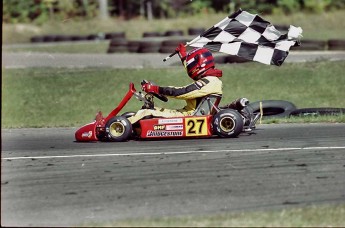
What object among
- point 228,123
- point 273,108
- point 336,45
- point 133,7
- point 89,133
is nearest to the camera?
point 228,123

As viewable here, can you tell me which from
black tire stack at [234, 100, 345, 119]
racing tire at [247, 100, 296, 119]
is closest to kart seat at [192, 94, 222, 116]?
black tire stack at [234, 100, 345, 119]

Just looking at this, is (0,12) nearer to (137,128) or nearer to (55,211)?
(55,211)

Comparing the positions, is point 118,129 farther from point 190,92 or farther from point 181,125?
point 190,92

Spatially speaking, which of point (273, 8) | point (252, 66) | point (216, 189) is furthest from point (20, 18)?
point (216, 189)

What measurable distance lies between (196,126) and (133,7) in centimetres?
4114

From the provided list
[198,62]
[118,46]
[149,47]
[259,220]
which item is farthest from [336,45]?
[259,220]

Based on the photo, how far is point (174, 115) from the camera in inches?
367

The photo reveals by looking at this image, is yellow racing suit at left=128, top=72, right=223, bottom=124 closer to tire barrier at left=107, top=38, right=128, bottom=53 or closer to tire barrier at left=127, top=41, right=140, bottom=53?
tire barrier at left=127, top=41, right=140, bottom=53

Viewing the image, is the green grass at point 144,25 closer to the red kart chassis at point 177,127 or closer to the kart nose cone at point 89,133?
the red kart chassis at point 177,127

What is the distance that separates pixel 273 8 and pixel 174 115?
30.2m

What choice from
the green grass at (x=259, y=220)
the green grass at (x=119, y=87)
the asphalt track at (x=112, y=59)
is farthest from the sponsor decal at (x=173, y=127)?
the asphalt track at (x=112, y=59)

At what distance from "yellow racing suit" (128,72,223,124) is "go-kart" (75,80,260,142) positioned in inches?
2.5

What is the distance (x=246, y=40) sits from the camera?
10.0 m

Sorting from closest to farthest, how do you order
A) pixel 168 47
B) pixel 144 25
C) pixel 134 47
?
pixel 168 47 → pixel 134 47 → pixel 144 25
